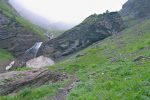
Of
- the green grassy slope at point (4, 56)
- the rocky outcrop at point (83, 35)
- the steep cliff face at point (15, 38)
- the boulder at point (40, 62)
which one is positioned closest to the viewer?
the boulder at point (40, 62)

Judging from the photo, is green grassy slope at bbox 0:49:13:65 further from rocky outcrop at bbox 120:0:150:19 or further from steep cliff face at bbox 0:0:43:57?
rocky outcrop at bbox 120:0:150:19

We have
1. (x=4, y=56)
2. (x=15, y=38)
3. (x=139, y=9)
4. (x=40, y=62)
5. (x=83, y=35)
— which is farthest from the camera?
(x=15, y=38)

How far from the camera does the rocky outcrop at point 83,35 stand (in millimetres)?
131750

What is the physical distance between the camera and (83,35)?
A: 436 ft

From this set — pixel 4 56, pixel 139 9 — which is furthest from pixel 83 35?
pixel 4 56

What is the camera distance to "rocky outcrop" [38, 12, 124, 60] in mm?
131750

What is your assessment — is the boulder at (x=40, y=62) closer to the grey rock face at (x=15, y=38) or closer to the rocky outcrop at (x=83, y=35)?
the rocky outcrop at (x=83, y=35)

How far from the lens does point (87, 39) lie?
131m

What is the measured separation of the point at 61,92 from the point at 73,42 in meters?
96.1

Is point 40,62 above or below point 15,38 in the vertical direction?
below

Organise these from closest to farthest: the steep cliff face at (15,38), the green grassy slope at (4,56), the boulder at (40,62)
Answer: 1. the boulder at (40,62)
2. the green grassy slope at (4,56)
3. the steep cliff face at (15,38)

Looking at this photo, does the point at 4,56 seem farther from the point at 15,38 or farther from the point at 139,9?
the point at 139,9

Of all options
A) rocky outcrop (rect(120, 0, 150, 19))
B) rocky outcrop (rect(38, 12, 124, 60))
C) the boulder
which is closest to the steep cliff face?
rocky outcrop (rect(38, 12, 124, 60))

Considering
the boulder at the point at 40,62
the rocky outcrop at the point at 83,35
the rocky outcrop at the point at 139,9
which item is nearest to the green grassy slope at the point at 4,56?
the rocky outcrop at the point at 83,35
